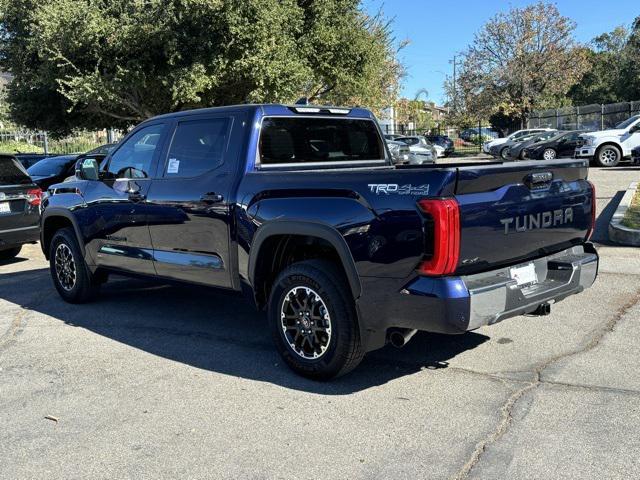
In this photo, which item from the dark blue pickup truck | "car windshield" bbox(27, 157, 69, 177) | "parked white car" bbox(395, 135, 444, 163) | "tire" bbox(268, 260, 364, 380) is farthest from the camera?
"parked white car" bbox(395, 135, 444, 163)

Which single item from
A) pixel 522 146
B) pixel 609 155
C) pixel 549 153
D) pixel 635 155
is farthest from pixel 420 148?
pixel 635 155

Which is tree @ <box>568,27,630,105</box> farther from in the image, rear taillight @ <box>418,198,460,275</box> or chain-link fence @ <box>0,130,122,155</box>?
rear taillight @ <box>418,198,460,275</box>

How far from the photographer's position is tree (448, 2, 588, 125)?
119 ft

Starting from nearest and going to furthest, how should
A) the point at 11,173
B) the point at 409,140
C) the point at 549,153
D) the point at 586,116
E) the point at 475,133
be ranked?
the point at 11,173, the point at 549,153, the point at 409,140, the point at 586,116, the point at 475,133

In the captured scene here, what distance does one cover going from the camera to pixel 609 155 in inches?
835

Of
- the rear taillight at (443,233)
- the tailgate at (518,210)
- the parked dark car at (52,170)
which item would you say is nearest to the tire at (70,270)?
the rear taillight at (443,233)

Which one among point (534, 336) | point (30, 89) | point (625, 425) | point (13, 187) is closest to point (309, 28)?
point (30, 89)

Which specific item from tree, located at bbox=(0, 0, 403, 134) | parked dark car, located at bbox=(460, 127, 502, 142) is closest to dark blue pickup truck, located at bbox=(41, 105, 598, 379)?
tree, located at bbox=(0, 0, 403, 134)

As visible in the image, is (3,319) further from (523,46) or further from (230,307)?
(523,46)

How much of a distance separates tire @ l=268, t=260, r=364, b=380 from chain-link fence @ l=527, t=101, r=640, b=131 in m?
29.5

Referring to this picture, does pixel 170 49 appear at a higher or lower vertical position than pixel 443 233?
higher

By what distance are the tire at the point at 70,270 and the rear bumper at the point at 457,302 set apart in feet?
13.1

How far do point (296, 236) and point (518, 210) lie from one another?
1.55m

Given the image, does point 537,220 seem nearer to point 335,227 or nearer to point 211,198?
point 335,227
